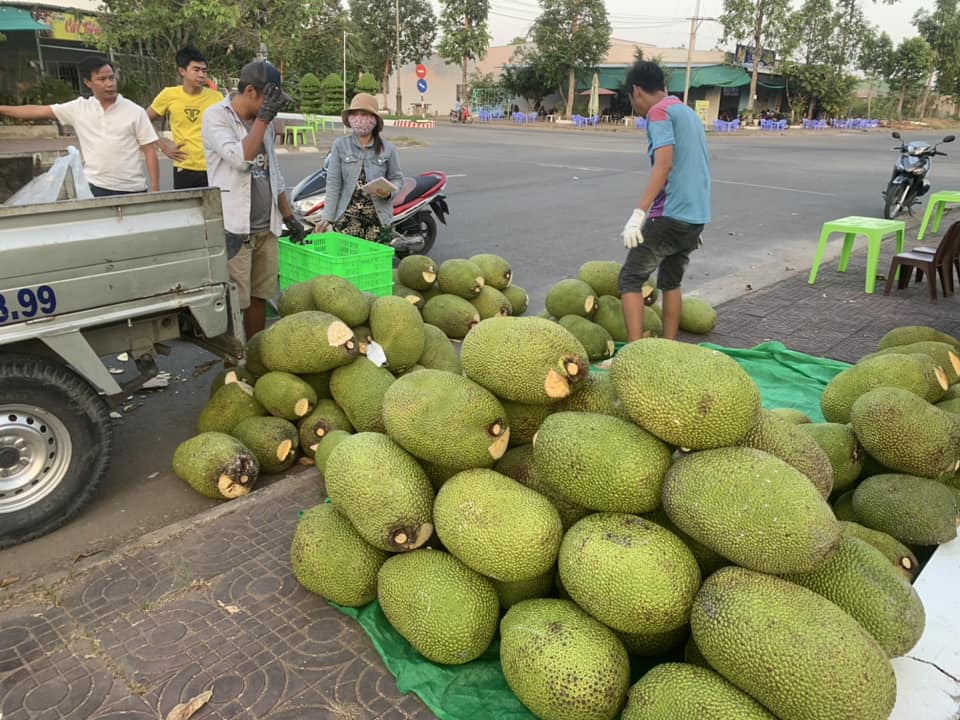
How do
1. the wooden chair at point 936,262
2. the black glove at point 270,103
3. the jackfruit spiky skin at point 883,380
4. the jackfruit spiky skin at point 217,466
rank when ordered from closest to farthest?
1. the jackfruit spiky skin at point 883,380
2. the jackfruit spiky skin at point 217,466
3. the black glove at point 270,103
4. the wooden chair at point 936,262

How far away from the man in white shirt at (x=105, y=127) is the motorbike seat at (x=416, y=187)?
2894 mm

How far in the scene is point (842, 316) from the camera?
21.4ft

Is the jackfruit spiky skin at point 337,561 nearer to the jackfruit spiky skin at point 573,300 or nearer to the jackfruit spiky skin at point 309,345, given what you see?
the jackfruit spiky skin at point 309,345

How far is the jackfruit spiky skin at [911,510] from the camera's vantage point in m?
2.58

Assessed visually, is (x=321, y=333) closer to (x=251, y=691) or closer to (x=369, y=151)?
(x=251, y=691)

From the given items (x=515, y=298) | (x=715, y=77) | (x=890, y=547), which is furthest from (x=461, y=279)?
(x=715, y=77)

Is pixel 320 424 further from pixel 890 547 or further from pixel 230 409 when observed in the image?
pixel 890 547

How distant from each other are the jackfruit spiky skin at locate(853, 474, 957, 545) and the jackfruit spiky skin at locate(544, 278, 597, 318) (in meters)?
2.78

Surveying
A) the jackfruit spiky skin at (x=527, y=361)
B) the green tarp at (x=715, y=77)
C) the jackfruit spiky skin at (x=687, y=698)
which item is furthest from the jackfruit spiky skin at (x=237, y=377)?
the green tarp at (x=715, y=77)

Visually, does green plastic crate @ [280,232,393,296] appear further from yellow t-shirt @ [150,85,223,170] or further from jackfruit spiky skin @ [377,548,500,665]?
jackfruit spiky skin @ [377,548,500,665]

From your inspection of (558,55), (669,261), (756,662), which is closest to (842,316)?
(669,261)

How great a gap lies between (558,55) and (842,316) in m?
42.5

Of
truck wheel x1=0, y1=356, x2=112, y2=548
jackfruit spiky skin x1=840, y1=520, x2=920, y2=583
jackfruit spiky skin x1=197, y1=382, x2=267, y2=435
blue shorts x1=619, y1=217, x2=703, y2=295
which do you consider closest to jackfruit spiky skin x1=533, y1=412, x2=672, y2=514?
jackfruit spiky skin x1=840, y1=520, x2=920, y2=583

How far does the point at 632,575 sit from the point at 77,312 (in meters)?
2.55
